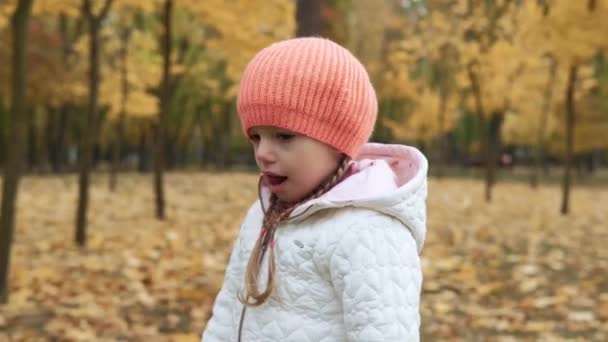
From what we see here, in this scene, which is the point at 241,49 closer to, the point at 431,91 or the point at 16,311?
the point at 16,311

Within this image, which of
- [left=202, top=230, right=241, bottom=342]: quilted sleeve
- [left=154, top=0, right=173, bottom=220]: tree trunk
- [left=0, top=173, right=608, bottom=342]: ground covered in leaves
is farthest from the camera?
[left=154, top=0, right=173, bottom=220]: tree trunk

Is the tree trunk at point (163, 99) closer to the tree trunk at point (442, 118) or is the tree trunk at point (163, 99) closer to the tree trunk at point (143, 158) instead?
the tree trunk at point (442, 118)

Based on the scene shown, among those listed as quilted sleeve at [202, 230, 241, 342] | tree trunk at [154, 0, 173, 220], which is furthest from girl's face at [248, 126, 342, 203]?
tree trunk at [154, 0, 173, 220]

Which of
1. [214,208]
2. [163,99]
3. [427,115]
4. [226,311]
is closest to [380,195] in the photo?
[226,311]

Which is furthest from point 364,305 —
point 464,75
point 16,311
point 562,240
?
point 464,75

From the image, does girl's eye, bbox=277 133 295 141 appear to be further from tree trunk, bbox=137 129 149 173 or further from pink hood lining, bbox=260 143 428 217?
tree trunk, bbox=137 129 149 173

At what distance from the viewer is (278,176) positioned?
161 centimetres

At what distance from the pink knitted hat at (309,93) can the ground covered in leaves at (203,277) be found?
2.90 meters

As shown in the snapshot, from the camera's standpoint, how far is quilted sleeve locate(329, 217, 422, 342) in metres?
1.42

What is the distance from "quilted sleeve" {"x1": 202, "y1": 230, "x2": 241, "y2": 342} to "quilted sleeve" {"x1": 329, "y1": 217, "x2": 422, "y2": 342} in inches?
16.9

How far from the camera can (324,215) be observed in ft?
5.11

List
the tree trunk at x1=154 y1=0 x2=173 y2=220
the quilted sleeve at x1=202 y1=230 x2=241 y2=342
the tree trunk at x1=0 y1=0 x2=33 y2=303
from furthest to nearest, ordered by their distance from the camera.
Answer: the tree trunk at x1=154 y1=0 x2=173 y2=220 → the tree trunk at x1=0 y1=0 x2=33 y2=303 → the quilted sleeve at x1=202 y1=230 x2=241 y2=342

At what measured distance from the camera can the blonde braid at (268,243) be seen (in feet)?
5.17

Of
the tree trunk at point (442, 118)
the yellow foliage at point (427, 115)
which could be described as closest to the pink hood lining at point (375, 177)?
the tree trunk at point (442, 118)
